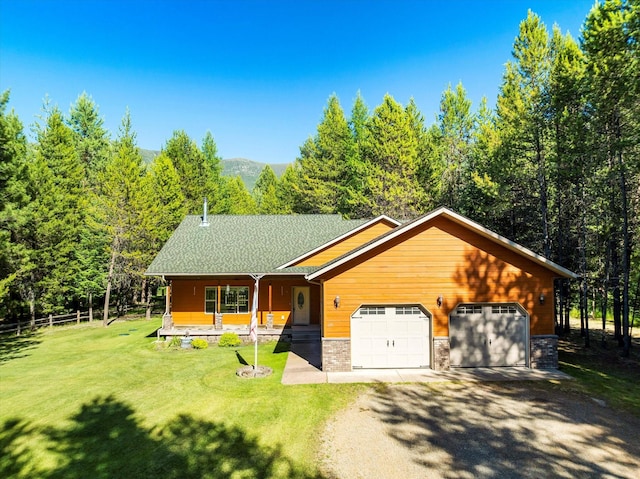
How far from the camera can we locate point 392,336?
1324cm

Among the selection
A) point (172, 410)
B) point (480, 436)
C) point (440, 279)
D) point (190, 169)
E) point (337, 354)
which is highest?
point (190, 169)

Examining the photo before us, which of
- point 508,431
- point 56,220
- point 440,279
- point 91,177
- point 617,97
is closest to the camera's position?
point 508,431

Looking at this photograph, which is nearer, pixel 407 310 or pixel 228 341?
pixel 407 310

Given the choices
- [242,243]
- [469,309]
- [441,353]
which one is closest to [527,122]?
[469,309]

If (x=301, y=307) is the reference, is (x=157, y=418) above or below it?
below

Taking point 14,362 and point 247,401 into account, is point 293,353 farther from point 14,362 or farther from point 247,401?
point 14,362

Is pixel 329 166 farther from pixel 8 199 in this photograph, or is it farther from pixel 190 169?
pixel 8 199

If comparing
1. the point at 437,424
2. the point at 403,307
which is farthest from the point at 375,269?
the point at 437,424

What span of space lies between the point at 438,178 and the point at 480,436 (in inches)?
1074

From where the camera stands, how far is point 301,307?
20.8 metres

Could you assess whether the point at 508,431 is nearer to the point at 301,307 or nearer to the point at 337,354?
the point at 337,354

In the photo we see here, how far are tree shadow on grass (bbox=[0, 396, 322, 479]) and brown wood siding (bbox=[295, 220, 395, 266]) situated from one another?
1181 cm

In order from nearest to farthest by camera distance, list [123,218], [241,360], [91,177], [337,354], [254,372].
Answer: [254,372], [337,354], [241,360], [123,218], [91,177]

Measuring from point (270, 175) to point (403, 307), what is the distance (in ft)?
170
